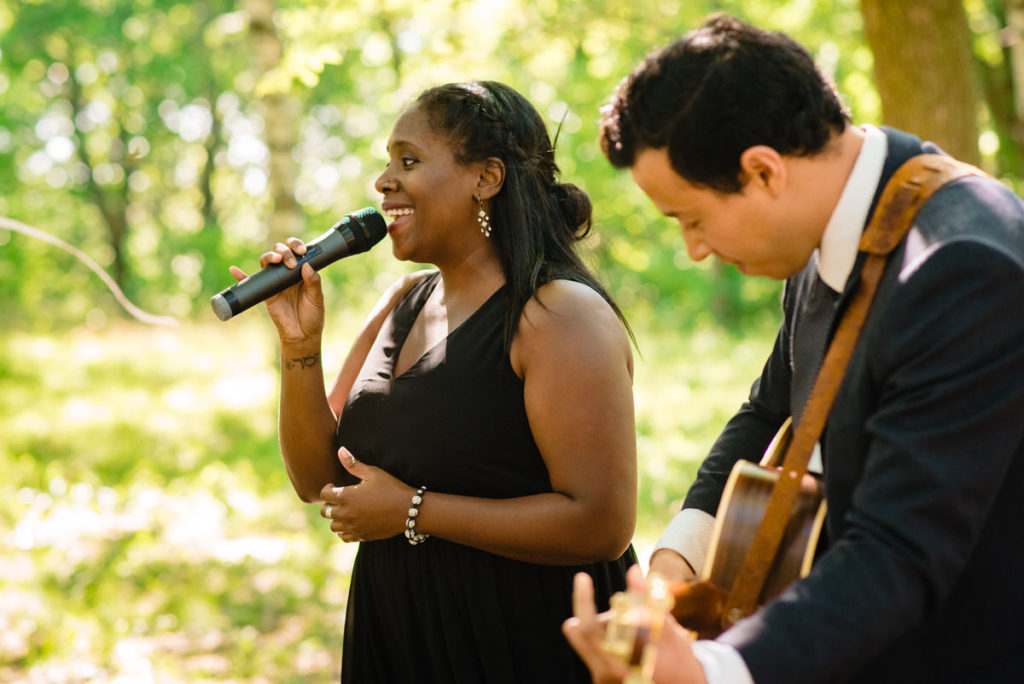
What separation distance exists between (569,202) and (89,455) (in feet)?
23.8

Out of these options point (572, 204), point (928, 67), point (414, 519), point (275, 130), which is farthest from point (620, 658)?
point (275, 130)

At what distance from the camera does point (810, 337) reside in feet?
5.53

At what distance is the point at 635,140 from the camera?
1.58 meters

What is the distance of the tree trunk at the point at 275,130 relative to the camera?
23.8ft

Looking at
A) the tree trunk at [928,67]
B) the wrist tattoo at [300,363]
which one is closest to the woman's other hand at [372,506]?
the wrist tattoo at [300,363]

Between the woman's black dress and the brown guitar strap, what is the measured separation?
2.80 feet

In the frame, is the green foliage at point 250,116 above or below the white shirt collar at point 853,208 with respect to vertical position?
above

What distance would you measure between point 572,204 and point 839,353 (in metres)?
1.30

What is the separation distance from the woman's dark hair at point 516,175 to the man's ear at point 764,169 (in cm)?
99

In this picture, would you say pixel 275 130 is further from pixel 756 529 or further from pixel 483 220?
pixel 756 529

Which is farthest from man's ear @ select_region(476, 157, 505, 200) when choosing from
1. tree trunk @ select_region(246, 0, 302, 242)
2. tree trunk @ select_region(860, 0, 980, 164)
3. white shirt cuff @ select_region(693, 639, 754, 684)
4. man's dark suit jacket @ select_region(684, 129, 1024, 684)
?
tree trunk @ select_region(246, 0, 302, 242)

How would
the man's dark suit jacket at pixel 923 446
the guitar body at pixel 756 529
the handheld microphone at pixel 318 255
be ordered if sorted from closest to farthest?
1. the man's dark suit jacket at pixel 923 446
2. the guitar body at pixel 756 529
3. the handheld microphone at pixel 318 255

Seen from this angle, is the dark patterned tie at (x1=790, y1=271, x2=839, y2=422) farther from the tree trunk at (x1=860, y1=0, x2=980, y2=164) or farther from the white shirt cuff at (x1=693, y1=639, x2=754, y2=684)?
the tree trunk at (x1=860, y1=0, x2=980, y2=164)

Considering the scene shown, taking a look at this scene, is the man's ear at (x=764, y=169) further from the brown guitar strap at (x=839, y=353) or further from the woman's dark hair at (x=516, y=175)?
the woman's dark hair at (x=516, y=175)
